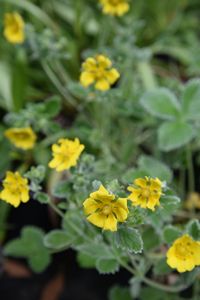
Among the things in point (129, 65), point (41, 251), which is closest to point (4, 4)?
point (129, 65)

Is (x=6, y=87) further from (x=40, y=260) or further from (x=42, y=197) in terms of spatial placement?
(x=42, y=197)

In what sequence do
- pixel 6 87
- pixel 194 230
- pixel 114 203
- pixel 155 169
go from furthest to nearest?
pixel 6 87, pixel 155 169, pixel 194 230, pixel 114 203

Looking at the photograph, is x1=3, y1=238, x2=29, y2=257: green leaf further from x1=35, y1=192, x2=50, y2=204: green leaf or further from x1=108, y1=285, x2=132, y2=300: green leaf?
x1=35, y1=192, x2=50, y2=204: green leaf

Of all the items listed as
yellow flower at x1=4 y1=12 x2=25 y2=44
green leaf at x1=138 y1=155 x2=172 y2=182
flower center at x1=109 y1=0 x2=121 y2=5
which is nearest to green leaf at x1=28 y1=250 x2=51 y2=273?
green leaf at x1=138 y1=155 x2=172 y2=182

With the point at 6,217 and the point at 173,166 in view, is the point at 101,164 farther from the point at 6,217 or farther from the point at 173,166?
the point at 6,217

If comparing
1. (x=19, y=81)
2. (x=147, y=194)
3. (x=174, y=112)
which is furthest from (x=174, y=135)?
(x=19, y=81)
